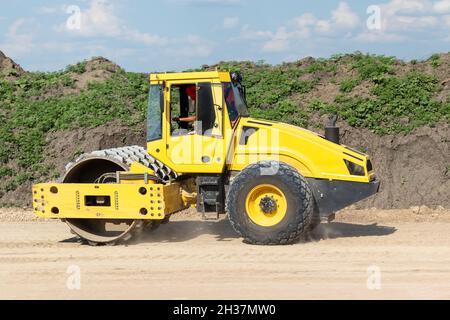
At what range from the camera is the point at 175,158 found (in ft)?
36.0

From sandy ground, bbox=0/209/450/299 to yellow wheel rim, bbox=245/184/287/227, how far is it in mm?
445

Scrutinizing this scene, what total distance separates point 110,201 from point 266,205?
233 cm

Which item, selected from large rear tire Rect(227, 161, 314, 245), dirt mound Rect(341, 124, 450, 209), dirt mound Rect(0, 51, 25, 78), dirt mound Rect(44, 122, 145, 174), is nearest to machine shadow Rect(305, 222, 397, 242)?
large rear tire Rect(227, 161, 314, 245)

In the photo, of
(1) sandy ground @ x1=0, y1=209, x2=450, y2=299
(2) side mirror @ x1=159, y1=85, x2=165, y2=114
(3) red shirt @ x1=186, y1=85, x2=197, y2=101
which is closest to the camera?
(1) sandy ground @ x1=0, y1=209, x2=450, y2=299

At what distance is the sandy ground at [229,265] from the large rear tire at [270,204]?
0.78ft

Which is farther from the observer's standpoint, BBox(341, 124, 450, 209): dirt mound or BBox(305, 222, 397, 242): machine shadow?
BBox(341, 124, 450, 209): dirt mound

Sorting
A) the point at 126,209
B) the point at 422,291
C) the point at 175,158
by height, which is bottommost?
the point at 422,291

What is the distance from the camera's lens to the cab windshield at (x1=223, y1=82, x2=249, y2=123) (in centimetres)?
1096

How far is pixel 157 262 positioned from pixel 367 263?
9.00ft

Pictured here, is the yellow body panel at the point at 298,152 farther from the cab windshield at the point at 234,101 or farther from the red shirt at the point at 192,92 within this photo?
the red shirt at the point at 192,92

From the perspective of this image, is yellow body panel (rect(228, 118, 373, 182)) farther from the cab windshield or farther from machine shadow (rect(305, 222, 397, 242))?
machine shadow (rect(305, 222, 397, 242))

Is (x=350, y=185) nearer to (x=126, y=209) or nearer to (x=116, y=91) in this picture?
(x=126, y=209)

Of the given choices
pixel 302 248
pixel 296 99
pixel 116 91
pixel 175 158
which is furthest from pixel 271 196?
pixel 116 91

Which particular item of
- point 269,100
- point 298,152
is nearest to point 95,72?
point 269,100
